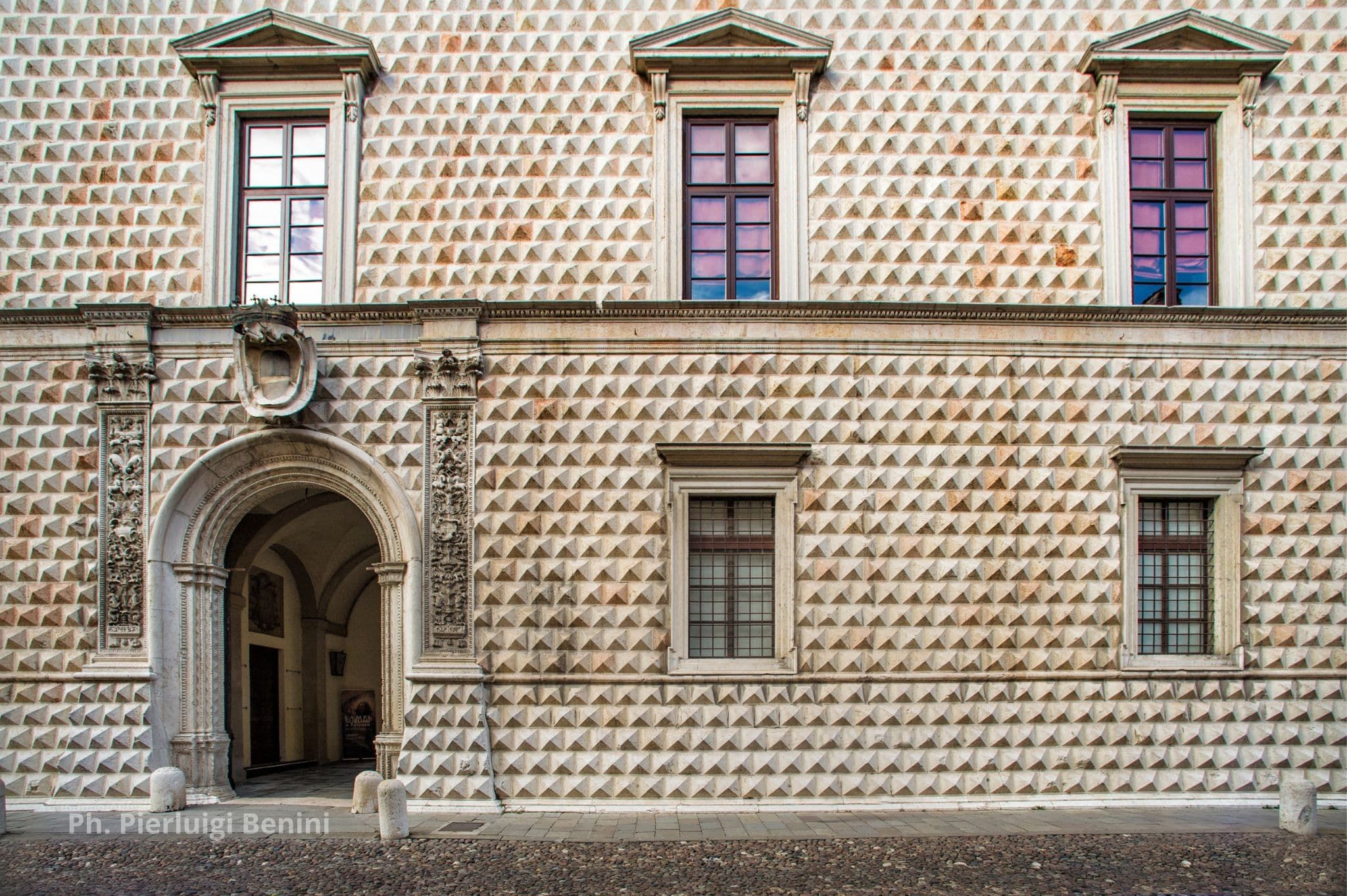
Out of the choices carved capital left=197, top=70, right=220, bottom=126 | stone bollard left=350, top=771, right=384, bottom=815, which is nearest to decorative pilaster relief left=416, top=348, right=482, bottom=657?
stone bollard left=350, top=771, right=384, bottom=815

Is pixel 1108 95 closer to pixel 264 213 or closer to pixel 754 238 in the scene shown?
pixel 754 238

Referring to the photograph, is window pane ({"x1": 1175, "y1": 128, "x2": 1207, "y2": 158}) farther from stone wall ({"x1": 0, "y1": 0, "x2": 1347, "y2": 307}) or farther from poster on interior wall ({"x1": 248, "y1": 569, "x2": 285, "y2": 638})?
poster on interior wall ({"x1": 248, "y1": 569, "x2": 285, "y2": 638})

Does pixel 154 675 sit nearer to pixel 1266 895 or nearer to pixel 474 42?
pixel 474 42

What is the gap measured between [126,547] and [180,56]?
5426 mm

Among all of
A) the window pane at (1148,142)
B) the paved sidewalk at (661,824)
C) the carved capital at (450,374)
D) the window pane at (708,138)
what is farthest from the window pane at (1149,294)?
the carved capital at (450,374)

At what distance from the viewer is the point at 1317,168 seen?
11336 mm

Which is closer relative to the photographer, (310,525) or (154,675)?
(154,675)

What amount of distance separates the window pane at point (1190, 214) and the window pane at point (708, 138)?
521 centimetres

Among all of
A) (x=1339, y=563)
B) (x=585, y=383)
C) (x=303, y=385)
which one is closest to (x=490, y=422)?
(x=585, y=383)

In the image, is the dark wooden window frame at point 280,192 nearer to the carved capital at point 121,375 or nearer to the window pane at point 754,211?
the carved capital at point 121,375

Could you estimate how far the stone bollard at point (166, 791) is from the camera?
1005 centimetres

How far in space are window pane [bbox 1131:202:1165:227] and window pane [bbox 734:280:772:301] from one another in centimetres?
420

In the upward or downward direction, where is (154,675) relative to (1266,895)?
upward

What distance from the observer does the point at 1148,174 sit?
37.9ft
